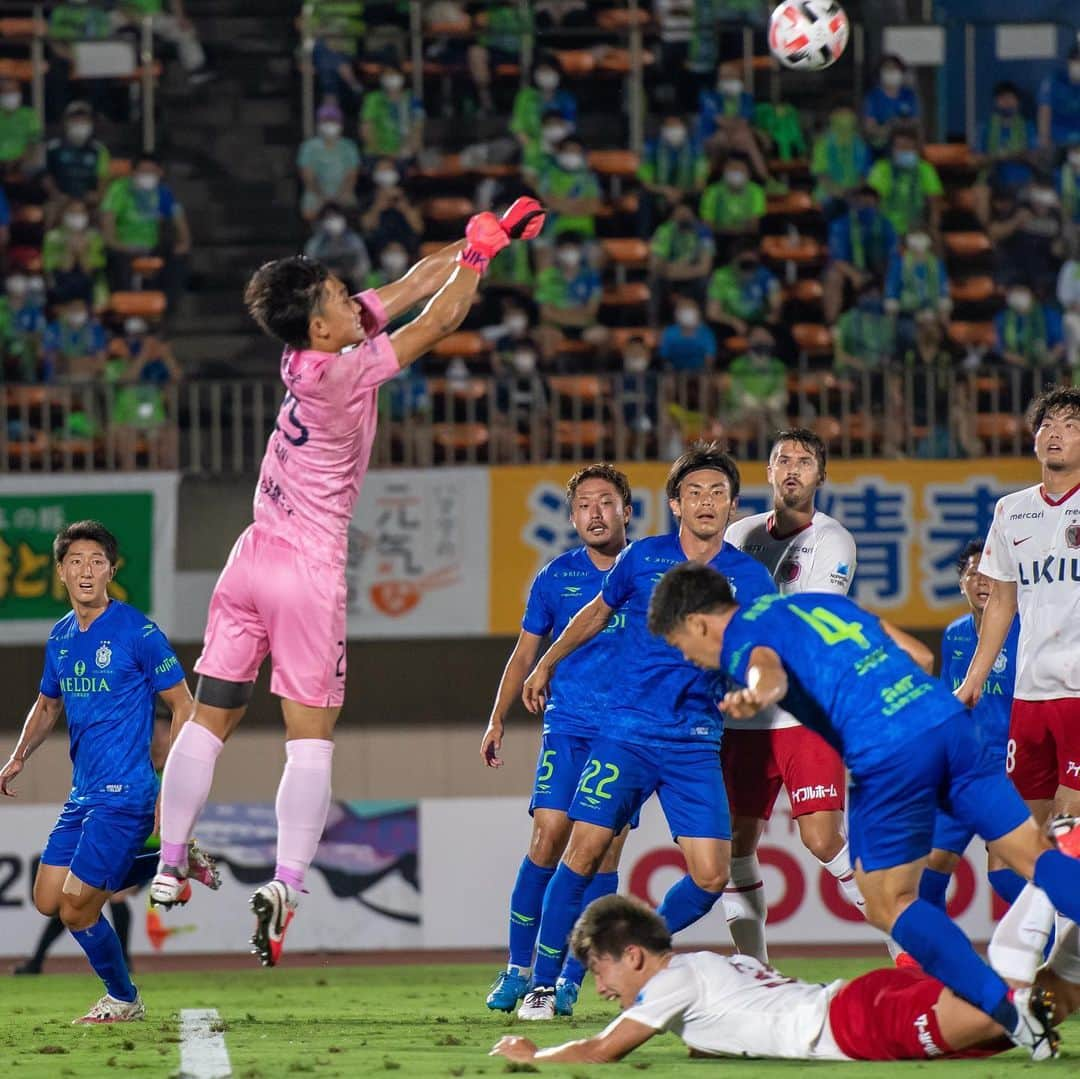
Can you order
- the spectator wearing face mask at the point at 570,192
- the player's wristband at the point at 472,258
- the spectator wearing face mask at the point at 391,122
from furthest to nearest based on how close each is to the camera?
the spectator wearing face mask at the point at 391,122
the spectator wearing face mask at the point at 570,192
the player's wristband at the point at 472,258

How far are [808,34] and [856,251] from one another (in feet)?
15.4

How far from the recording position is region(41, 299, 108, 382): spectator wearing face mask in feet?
51.0

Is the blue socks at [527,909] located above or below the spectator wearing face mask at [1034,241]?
below

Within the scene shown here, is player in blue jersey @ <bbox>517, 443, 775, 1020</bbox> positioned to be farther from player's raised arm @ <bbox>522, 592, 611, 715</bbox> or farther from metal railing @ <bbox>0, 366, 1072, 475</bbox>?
metal railing @ <bbox>0, 366, 1072, 475</bbox>

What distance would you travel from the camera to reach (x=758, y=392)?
1479cm

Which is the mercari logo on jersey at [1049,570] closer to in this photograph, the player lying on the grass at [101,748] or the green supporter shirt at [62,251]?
the player lying on the grass at [101,748]

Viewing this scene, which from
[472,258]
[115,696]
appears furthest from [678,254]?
[472,258]

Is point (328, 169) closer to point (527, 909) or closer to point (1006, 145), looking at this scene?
point (1006, 145)

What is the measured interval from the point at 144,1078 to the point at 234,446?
9208 millimetres

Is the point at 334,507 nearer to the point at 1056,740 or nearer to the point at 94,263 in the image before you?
the point at 1056,740

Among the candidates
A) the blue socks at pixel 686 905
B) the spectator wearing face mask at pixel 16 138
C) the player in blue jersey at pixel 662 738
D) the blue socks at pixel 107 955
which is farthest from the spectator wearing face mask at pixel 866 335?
the blue socks at pixel 107 955

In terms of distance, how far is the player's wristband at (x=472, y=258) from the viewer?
6.65m

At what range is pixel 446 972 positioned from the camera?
41.0 ft

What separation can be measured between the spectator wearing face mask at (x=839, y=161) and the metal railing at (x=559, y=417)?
8.03 ft
